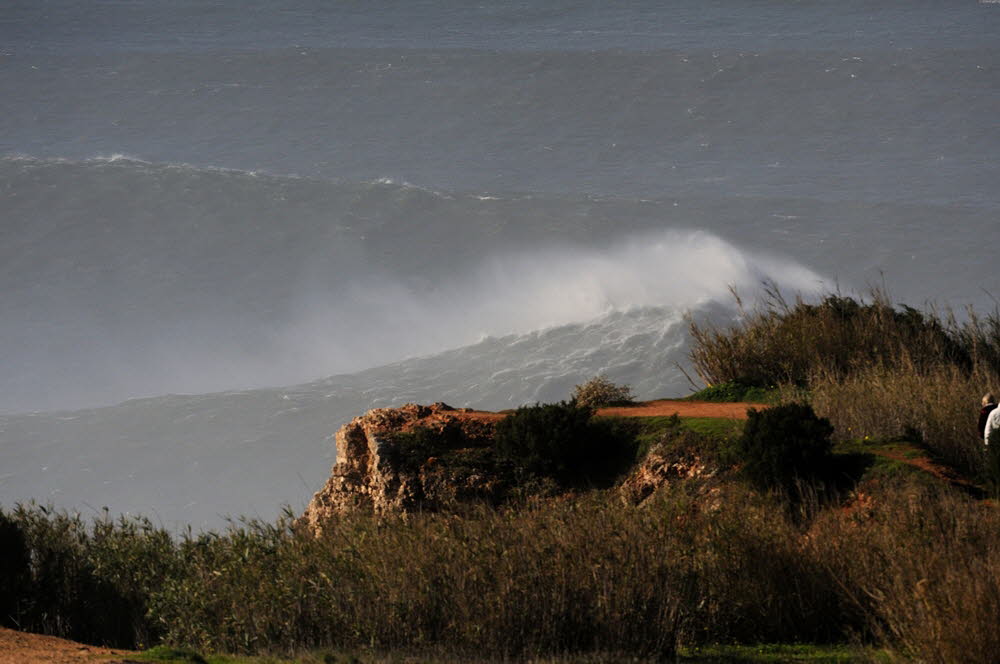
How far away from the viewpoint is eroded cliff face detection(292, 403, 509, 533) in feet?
57.3

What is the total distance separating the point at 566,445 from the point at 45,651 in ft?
24.1

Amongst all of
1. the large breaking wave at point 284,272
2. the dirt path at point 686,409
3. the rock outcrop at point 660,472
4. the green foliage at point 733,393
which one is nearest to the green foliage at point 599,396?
the dirt path at point 686,409

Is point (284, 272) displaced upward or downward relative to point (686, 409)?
upward

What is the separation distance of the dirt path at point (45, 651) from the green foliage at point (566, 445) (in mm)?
6498

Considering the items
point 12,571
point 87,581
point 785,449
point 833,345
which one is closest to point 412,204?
point 833,345

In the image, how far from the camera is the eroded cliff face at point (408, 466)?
57.3 feet

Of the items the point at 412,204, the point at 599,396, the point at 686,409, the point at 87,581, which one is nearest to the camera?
the point at 87,581

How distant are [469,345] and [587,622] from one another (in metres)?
31.8

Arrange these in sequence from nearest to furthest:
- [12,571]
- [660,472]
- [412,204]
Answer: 1. [12,571]
2. [660,472]
3. [412,204]

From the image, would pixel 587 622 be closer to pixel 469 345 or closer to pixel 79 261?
pixel 469 345

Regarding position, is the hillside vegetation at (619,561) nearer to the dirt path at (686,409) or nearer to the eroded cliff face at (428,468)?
the eroded cliff face at (428,468)

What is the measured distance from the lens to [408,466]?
18.1m

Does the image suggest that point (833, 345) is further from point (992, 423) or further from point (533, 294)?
point (533, 294)

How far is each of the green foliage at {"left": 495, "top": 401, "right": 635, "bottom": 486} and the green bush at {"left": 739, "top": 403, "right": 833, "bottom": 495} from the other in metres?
2.34
